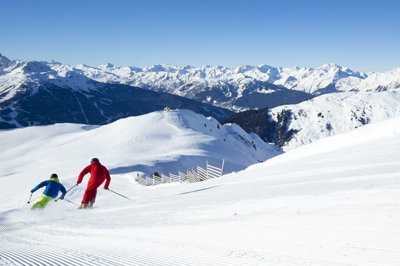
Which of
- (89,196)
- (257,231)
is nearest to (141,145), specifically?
(89,196)

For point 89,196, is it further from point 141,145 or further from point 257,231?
point 141,145

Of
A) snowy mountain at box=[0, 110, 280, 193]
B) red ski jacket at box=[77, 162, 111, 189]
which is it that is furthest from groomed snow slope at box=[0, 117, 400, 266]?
snowy mountain at box=[0, 110, 280, 193]

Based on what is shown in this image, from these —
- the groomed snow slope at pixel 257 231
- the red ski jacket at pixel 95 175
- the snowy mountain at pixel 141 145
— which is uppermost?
the snowy mountain at pixel 141 145

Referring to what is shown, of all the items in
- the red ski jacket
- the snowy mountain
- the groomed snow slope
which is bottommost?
the groomed snow slope

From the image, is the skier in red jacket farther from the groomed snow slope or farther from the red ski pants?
the groomed snow slope

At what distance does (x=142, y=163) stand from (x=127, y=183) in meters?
22.4

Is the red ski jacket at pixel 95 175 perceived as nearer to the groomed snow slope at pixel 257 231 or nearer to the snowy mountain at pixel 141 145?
the groomed snow slope at pixel 257 231

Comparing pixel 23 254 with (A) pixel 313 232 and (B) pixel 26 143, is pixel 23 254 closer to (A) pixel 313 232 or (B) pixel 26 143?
(A) pixel 313 232

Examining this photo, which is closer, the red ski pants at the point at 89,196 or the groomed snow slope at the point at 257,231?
the groomed snow slope at the point at 257,231

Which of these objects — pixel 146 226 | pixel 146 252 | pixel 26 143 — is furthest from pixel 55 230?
pixel 26 143

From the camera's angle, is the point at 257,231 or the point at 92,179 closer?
the point at 257,231

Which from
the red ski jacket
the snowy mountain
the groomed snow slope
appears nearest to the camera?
the groomed snow slope

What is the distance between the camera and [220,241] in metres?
8.06

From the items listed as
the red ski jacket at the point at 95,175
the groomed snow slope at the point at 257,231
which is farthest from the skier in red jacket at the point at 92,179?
the groomed snow slope at the point at 257,231
